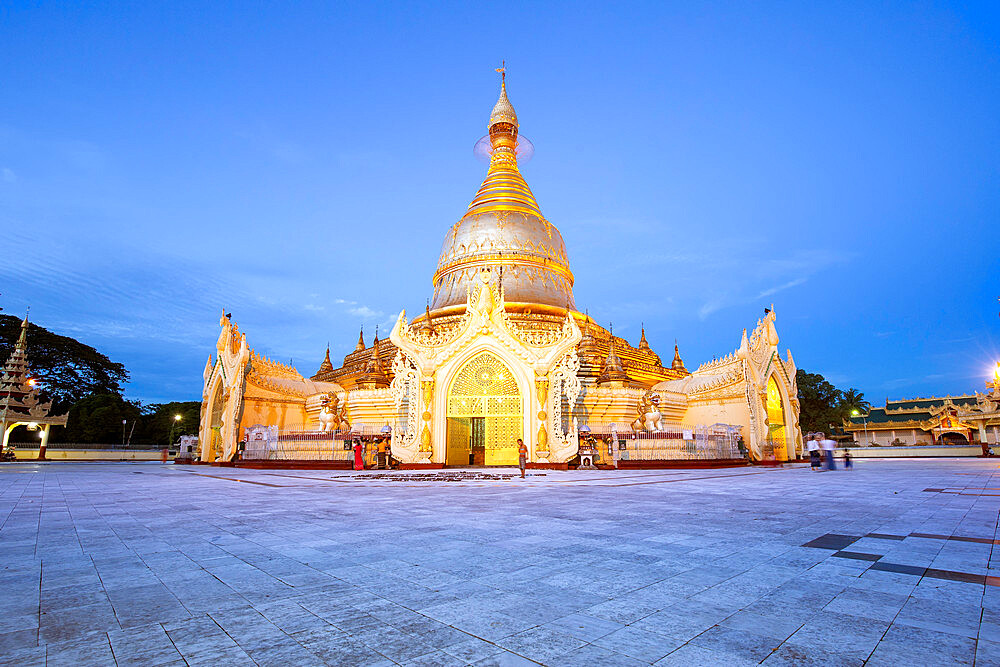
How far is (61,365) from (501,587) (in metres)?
56.5

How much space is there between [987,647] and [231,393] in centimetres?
2719

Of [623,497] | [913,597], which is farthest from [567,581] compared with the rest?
[623,497]

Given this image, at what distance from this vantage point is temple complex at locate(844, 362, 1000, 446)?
46906mm

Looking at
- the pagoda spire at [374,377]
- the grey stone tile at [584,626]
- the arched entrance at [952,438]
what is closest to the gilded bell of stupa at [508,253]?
the pagoda spire at [374,377]

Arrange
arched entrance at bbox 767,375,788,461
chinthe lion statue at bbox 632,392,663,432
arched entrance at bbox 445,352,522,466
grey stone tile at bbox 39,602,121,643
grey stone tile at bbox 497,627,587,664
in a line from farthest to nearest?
arched entrance at bbox 767,375,788,461
chinthe lion statue at bbox 632,392,663,432
arched entrance at bbox 445,352,522,466
grey stone tile at bbox 39,602,121,643
grey stone tile at bbox 497,627,587,664

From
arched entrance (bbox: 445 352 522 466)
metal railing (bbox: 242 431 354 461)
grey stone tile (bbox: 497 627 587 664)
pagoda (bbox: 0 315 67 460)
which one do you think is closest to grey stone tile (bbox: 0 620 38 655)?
grey stone tile (bbox: 497 627 587 664)

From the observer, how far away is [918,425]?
2044 inches

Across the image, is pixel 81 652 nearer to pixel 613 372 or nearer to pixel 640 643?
pixel 640 643

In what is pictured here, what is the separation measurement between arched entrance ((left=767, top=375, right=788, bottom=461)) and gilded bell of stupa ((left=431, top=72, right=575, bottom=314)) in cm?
1132

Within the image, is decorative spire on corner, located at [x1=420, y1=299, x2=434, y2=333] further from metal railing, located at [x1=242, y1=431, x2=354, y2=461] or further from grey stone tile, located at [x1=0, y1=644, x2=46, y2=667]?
grey stone tile, located at [x1=0, y1=644, x2=46, y2=667]

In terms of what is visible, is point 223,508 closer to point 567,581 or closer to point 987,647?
point 567,581

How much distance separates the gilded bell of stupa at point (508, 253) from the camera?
3181 cm

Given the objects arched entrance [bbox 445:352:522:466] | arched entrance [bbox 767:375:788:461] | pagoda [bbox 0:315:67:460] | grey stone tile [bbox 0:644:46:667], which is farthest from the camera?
pagoda [bbox 0:315:67:460]

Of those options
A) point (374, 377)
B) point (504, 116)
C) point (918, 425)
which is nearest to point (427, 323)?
point (374, 377)
